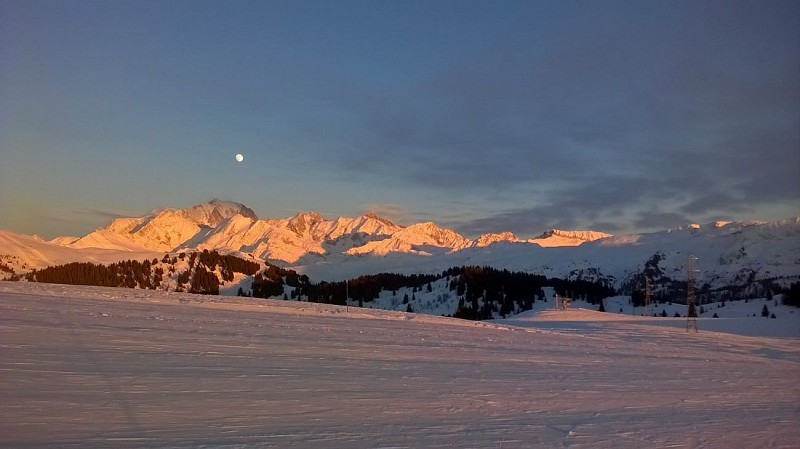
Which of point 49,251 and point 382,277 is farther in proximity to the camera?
point 382,277

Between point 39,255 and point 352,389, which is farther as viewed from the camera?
point 39,255

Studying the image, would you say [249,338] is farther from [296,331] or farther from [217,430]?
[217,430]

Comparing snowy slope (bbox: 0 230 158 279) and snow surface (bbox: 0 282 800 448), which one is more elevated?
snowy slope (bbox: 0 230 158 279)

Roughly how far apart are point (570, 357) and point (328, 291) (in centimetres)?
7692

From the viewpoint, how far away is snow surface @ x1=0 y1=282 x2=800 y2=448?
25.7ft

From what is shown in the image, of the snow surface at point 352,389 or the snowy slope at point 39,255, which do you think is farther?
the snowy slope at point 39,255

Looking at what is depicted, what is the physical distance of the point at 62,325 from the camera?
16.3m

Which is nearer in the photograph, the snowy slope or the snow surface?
the snow surface

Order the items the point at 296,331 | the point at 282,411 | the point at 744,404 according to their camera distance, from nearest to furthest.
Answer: the point at 282,411, the point at 744,404, the point at 296,331

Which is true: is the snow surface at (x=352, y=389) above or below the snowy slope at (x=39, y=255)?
below

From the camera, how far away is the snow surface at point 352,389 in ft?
25.7

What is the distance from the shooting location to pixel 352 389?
1076 cm

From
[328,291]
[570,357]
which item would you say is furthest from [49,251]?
[570,357]

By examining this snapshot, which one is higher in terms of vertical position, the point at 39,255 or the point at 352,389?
the point at 39,255
